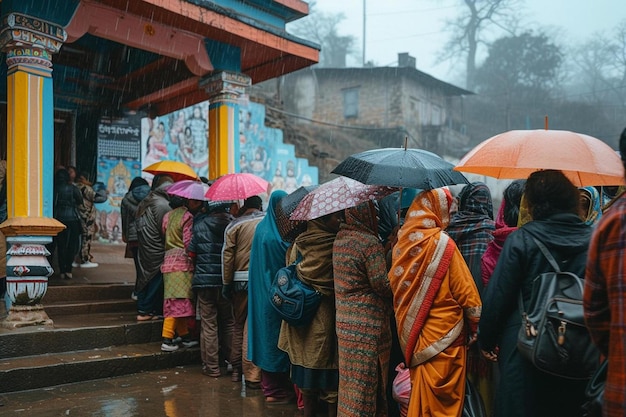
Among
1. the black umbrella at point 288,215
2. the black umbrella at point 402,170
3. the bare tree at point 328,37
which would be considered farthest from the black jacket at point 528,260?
the bare tree at point 328,37

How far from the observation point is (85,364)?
557 centimetres

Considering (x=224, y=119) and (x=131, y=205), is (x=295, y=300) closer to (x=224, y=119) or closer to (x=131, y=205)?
(x=131, y=205)

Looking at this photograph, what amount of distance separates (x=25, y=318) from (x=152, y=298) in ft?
4.46

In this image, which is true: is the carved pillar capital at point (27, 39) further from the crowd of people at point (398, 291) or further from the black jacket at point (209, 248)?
the black jacket at point (209, 248)

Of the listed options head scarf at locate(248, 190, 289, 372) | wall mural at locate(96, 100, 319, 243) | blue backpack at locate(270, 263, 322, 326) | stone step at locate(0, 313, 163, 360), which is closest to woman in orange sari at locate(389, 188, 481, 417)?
blue backpack at locate(270, 263, 322, 326)

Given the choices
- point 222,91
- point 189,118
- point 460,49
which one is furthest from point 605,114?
point 222,91

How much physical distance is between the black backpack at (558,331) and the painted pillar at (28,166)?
5.18m

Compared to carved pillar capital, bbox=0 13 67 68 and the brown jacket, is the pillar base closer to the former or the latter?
the brown jacket

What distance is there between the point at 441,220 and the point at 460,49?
40.6m

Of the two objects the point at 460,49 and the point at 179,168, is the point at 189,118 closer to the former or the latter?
the point at 179,168

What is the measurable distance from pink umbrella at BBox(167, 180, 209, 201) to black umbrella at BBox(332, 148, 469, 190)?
253 centimetres

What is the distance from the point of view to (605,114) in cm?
3850

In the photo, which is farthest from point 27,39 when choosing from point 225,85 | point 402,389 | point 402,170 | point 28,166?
point 402,389

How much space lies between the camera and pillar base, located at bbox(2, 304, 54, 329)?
5832mm
